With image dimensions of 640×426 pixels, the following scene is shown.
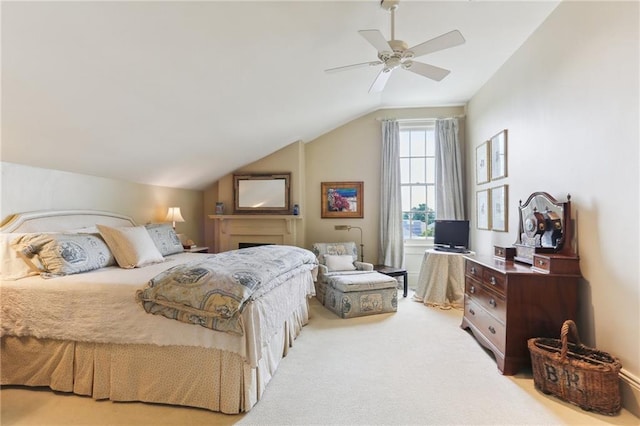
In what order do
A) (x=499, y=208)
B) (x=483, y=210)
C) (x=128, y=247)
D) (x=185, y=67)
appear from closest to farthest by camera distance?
1. (x=185, y=67)
2. (x=128, y=247)
3. (x=499, y=208)
4. (x=483, y=210)

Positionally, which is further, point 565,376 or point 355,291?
point 355,291

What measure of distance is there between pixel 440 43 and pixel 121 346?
308cm

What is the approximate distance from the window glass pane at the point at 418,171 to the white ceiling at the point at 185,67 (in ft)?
5.03

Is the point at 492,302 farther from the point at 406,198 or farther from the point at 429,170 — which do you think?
the point at 429,170

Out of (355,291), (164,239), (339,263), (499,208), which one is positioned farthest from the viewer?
(339,263)

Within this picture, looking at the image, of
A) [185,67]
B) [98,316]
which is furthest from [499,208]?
[98,316]

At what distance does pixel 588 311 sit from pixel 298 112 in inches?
139

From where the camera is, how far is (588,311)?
2.33 metres

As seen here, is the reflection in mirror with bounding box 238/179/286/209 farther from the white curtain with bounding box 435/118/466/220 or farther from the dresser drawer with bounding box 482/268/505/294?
the dresser drawer with bounding box 482/268/505/294

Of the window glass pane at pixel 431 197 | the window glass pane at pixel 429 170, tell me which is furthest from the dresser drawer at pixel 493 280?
the window glass pane at pixel 429 170

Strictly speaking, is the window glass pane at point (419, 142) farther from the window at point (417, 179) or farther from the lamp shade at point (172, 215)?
the lamp shade at point (172, 215)

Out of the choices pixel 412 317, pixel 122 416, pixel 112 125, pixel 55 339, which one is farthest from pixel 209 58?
pixel 412 317

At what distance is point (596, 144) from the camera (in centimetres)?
223

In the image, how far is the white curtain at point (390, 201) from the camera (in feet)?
17.0
